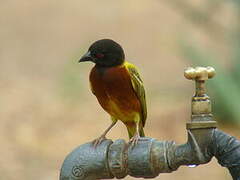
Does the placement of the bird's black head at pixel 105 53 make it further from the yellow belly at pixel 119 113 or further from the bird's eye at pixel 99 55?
the yellow belly at pixel 119 113

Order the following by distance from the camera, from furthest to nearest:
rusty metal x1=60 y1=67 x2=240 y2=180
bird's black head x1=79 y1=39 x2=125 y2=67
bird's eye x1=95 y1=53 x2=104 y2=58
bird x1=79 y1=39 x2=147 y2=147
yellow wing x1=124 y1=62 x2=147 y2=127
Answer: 1. yellow wing x1=124 y1=62 x2=147 y2=127
2. bird x1=79 y1=39 x2=147 y2=147
3. bird's eye x1=95 y1=53 x2=104 y2=58
4. bird's black head x1=79 y1=39 x2=125 y2=67
5. rusty metal x1=60 y1=67 x2=240 y2=180

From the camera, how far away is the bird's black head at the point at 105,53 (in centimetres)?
327

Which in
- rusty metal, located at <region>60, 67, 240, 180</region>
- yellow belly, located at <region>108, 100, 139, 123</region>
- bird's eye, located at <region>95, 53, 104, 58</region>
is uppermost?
bird's eye, located at <region>95, 53, 104, 58</region>

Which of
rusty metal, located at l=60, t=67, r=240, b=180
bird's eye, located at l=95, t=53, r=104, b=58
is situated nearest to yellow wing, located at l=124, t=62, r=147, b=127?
bird's eye, located at l=95, t=53, r=104, b=58

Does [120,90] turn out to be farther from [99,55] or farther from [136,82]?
[99,55]

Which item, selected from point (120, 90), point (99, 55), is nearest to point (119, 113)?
point (120, 90)

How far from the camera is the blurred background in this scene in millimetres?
8070

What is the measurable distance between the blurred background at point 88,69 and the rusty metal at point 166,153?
4.27 m

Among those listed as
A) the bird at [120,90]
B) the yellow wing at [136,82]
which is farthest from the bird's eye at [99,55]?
the yellow wing at [136,82]

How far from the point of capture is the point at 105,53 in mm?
3367

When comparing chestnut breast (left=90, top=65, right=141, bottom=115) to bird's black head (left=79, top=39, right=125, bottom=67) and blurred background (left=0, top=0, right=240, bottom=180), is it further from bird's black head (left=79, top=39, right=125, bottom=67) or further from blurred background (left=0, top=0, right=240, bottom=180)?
blurred background (left=0, top=0, right=240, bottom=180)

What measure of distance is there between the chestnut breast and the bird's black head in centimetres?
10

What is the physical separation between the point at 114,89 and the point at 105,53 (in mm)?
519

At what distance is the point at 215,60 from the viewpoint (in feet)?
26.0
